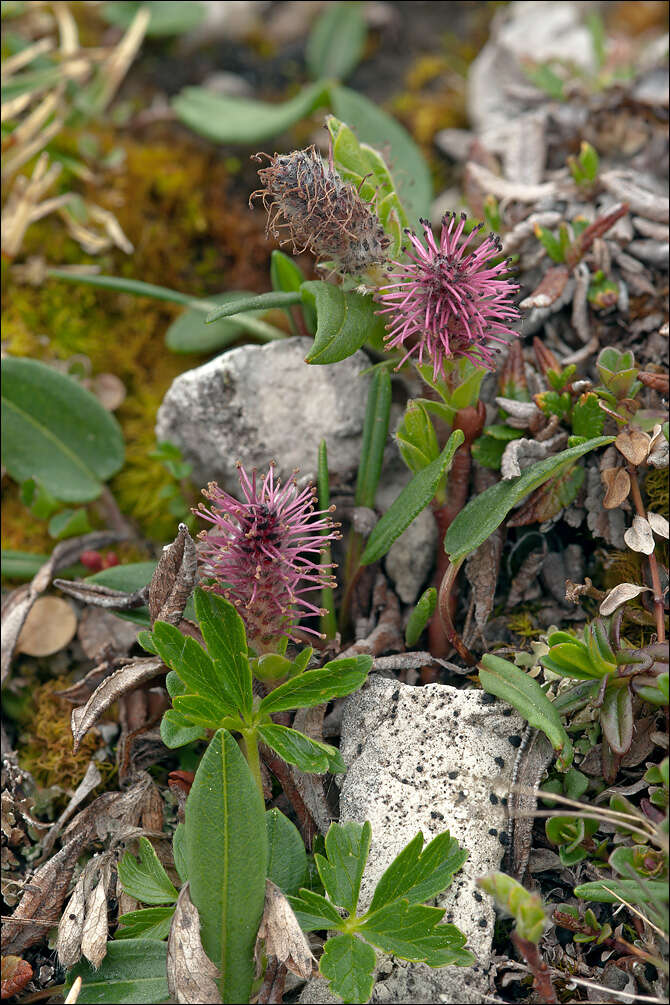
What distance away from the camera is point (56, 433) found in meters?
2.90

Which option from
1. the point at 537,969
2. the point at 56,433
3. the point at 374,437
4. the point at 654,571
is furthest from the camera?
the point at 56,433

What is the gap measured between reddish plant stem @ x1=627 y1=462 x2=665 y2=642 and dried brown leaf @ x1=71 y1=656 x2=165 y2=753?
4.09 feet

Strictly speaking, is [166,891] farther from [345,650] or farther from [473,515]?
[473,515]

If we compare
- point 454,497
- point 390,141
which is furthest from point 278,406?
point 390,141

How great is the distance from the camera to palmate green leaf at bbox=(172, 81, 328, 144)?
3352mm

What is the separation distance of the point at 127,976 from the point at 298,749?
610 millimetres

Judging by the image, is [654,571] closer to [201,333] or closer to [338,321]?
[338,321]

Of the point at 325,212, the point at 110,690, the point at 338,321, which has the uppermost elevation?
the point at 325,212

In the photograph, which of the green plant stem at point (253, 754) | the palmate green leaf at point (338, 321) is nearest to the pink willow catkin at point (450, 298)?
the palmate green leaf at point (338, 321)

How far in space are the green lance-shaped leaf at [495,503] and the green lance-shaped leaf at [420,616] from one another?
0.12 metres

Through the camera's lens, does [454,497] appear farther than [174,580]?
Yes

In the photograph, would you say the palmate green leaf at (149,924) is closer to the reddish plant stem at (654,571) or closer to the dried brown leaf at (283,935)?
the dried brown leaf at (283,935)

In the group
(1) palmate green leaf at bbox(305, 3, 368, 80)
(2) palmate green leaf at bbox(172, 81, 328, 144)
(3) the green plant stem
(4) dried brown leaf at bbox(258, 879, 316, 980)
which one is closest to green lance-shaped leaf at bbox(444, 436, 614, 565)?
(3) the green plant stem

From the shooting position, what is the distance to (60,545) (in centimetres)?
277
